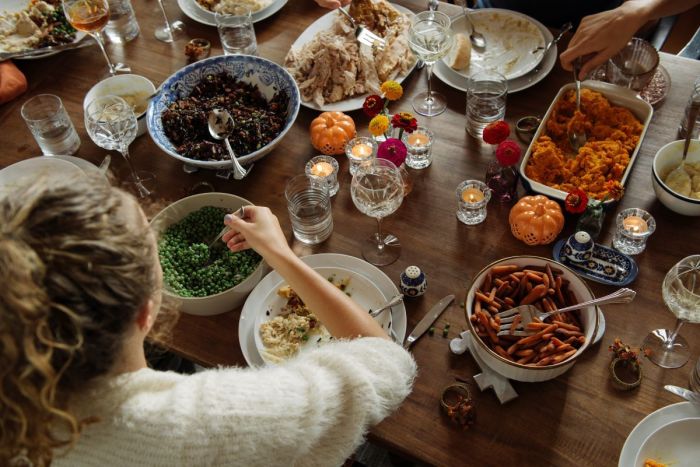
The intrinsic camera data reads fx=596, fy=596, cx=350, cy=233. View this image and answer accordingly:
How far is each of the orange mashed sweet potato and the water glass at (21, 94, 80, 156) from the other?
1435mm

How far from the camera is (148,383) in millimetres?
1033

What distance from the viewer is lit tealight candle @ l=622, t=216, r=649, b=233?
1497 mm

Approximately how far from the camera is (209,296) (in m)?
1.46

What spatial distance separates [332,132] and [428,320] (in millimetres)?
676

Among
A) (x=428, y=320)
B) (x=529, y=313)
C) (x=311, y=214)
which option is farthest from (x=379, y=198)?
(x=529, y=313)

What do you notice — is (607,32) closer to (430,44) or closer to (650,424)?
(430,44)

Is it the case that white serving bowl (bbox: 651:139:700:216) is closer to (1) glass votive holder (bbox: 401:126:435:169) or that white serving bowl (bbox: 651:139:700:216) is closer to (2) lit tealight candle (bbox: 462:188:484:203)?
(2) lit tealight candle (bbox: 462:188:484:203)

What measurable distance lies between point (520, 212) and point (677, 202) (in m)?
0.40

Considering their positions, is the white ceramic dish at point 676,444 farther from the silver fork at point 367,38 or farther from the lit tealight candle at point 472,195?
the silver fork at point 367,38

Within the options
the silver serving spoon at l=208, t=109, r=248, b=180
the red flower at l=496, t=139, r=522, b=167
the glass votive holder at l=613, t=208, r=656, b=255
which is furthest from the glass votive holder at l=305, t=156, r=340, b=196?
the glass votive holder at l=613, t=208, r=656, b=255

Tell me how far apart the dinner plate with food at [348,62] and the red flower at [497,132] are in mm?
432

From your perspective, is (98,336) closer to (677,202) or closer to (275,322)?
(275,322)

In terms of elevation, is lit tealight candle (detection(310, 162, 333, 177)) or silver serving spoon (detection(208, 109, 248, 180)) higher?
silver serving spoon (detection(208, 109, 248, 180))

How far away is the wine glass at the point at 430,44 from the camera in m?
1.83
